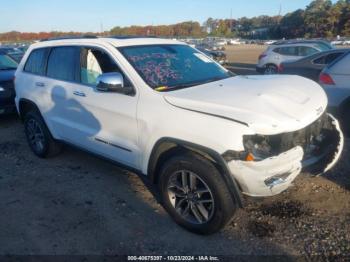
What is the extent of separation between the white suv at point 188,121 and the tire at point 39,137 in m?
0.44

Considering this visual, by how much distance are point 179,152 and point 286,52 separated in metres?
12.3

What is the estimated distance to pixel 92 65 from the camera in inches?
175

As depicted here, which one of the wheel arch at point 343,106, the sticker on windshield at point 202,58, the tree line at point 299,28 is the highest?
the tree line at point 299,28

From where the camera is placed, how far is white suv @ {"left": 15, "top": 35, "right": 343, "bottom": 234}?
2.98 m

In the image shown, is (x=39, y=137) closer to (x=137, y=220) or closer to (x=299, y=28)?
(x=137, y=220)

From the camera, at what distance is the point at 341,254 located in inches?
119

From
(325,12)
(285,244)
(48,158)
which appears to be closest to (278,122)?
(285,244)

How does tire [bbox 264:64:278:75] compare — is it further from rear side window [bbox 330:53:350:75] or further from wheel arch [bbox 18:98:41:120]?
wheel arch [bbox 18:98:41:120]

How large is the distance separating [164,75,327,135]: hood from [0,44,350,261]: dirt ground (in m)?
0.82

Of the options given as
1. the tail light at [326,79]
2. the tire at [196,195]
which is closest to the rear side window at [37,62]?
the tire at [196,195]

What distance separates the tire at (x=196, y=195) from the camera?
A: 309 cm

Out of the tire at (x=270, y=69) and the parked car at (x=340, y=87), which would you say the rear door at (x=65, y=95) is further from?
the tire at (x=270, y=69)

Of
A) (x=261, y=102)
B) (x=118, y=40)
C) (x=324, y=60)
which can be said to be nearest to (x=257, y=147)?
(x=261, y=102)

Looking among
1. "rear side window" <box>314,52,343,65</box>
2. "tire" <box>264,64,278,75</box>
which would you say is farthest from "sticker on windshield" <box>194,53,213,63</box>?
"tire" <box>264,64,278,75</box>
